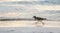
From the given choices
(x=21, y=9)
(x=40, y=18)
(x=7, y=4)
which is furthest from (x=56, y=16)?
(x=7, y=4)

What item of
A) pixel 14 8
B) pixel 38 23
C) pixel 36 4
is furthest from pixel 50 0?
pixel 14 8

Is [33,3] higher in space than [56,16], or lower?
higher

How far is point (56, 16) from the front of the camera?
3.84 feet

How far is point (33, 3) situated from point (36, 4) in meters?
0.03

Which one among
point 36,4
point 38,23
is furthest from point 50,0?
point 38,23

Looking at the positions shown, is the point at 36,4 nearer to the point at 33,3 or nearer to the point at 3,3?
the point at 33,3

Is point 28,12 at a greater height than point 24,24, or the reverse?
point 28,12

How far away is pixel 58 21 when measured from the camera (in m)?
1.17

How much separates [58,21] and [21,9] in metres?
0.36

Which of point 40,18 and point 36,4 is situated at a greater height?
point 36,4

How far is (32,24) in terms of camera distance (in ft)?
3.81

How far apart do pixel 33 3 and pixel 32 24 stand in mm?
195

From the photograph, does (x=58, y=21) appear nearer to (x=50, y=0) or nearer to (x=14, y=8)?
(x=50, y=0)

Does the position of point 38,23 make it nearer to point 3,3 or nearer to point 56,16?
point 56,16
